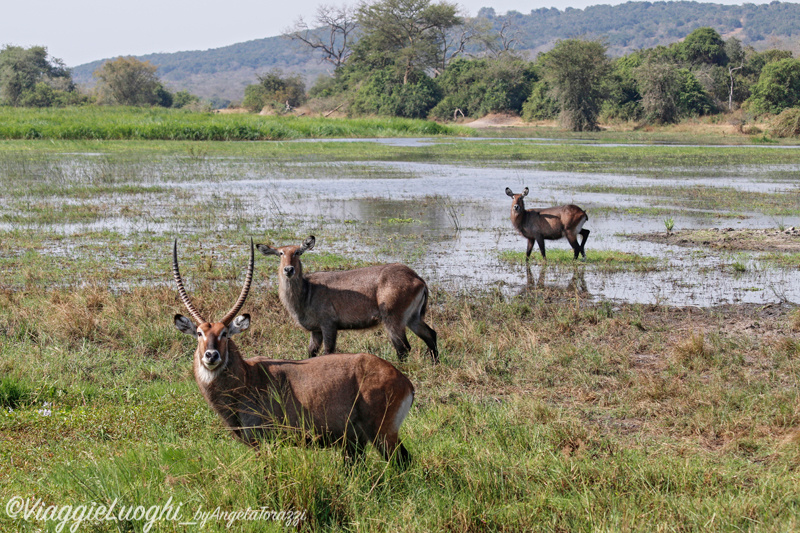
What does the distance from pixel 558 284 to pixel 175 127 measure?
26.3m

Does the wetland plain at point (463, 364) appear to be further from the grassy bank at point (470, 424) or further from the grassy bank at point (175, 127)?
the grassy bank at point (175, 127)

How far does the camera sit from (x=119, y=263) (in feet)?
27.6

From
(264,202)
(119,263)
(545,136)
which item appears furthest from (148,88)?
(119,263)

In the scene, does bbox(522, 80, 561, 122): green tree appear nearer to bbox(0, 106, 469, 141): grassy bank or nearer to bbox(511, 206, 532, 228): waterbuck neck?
bbox(0, 106, 469, 141): grassy bank

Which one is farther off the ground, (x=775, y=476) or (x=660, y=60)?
(x=660, y=60)

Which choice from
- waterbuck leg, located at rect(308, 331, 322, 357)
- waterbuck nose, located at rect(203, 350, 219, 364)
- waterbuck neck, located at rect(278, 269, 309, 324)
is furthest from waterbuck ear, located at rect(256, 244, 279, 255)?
waterbuck nose, located at rect(203, 350, 219, 364)

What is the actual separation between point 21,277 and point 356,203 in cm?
746

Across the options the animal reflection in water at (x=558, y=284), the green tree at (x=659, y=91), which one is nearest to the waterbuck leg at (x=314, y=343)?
the animal reflection in water at (x=558, y=284)

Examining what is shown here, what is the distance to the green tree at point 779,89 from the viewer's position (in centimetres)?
4219

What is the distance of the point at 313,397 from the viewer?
11.0ft

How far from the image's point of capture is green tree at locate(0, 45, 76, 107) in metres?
54.7

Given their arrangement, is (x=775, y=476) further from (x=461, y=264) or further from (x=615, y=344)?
(x=461, y=264)

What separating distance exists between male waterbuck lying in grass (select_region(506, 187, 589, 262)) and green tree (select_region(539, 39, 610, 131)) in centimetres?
3395

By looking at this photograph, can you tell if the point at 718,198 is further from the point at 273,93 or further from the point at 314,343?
the point at 273,93
